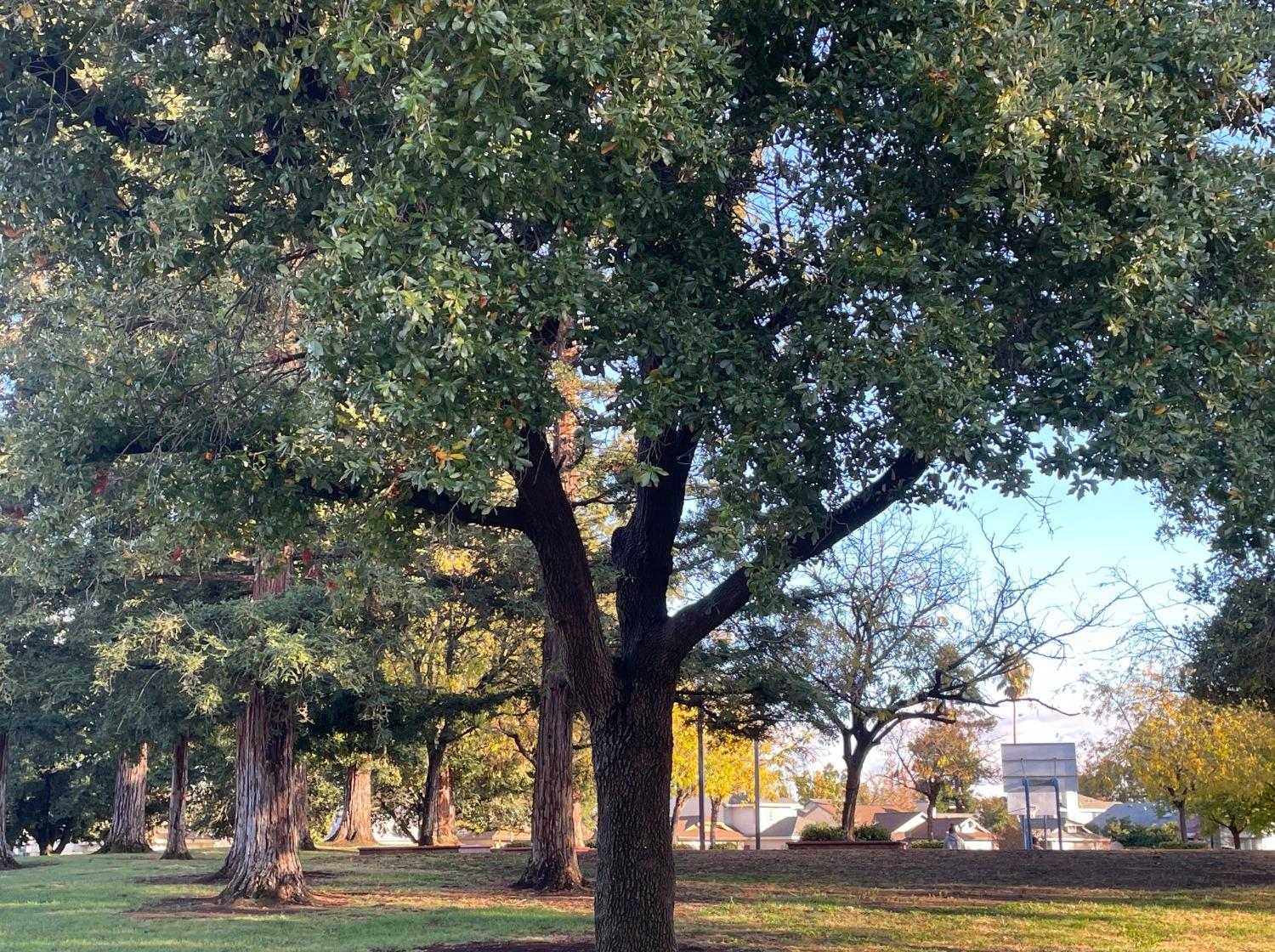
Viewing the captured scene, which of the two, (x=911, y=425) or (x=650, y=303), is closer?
(x=911, y=425)

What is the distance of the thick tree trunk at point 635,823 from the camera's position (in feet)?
30.3

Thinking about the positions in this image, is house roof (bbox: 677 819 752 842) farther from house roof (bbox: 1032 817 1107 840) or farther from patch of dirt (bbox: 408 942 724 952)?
patch of dirt (bbox: 408 942 724 952)

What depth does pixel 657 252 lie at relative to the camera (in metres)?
8.63

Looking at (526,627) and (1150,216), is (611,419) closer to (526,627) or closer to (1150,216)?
(1150,216)

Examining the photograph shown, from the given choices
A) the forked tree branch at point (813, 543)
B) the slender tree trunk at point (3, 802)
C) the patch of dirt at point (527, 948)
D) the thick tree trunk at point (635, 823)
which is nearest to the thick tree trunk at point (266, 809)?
the patch of dirt at point (527, 948)

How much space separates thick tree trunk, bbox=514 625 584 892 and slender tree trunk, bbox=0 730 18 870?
1459 cm

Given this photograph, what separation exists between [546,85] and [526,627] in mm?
13163

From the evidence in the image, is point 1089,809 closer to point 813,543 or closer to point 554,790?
point 554,790

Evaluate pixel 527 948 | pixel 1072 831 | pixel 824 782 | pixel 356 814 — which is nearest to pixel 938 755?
pixel 824 782

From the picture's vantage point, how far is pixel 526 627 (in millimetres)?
19000

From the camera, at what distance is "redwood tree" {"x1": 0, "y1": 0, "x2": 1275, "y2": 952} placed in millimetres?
7078

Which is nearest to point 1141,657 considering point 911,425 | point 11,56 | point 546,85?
point 911,425

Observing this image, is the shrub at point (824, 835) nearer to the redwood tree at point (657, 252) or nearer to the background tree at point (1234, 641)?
the background tree at point (1234, 641)

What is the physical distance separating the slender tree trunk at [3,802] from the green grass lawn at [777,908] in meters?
4.25
